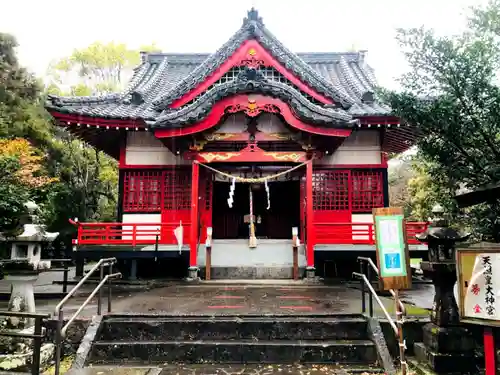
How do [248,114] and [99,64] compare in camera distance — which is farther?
[99,64]

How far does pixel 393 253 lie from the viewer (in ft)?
17.2

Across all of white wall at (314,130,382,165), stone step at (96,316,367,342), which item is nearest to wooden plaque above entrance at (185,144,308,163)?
white wall at (314,130,382,165)

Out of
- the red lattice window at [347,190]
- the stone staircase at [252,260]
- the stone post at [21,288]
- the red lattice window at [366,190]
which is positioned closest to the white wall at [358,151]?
the red lattice window at [347,190]

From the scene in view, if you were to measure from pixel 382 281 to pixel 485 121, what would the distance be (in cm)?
271

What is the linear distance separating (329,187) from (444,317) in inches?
310

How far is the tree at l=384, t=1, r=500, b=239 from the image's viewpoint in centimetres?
539

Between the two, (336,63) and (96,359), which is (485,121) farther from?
(336,63)

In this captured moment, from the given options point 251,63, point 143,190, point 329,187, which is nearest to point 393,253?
point 329,187

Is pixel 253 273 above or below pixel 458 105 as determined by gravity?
below

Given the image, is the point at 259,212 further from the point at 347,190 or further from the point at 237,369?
the point at 237,369

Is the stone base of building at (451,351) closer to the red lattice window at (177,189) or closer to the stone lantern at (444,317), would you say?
the stone lantern at (444,317)

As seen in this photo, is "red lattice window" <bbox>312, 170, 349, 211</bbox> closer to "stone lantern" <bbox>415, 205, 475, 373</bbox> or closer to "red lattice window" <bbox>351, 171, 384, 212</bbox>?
"red lattice window" <bbox>351, 171, 384, 212</bbox>

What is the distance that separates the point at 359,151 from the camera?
13.2 metres

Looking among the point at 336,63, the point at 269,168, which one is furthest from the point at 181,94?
the point at 336,63
